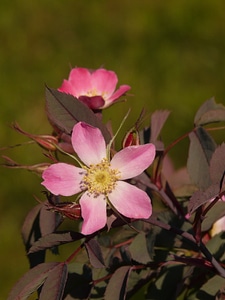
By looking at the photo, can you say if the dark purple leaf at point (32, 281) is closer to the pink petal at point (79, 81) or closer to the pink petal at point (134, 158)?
the pink petal at point (134, 158)

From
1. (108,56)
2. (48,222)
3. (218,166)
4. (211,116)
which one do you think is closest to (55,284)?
(48,222)

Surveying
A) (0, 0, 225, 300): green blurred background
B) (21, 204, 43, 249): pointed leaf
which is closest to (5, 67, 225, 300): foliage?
(21, 204, 43, 249): pointed leaf

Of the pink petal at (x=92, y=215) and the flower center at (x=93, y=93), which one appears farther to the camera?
the flower center at (x=93, y=93)

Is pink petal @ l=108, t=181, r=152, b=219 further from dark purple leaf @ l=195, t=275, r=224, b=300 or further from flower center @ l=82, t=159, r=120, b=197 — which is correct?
dark purple leaf @ l=195, t=275, r=224, b=300

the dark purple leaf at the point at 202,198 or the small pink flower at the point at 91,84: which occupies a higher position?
the small pink flower at the point at 91,84

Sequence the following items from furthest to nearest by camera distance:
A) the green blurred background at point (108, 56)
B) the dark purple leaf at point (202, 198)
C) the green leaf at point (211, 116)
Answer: the green blurred background at point (108, 56), the green leaf at point (211, 116), the dark purple leaf at point (202, 198)

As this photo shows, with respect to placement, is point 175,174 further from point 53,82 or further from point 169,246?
point 53,82

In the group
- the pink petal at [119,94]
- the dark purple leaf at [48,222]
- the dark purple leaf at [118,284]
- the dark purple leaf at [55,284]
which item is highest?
the pink petal at [119,94]

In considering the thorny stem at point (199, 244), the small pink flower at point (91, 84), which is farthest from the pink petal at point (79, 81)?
the thorny stem at point (199, 244)
